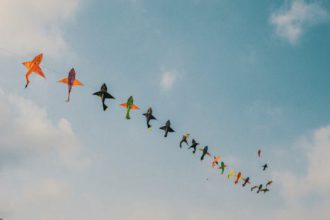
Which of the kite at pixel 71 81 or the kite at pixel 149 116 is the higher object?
the kite at pixel 149 116

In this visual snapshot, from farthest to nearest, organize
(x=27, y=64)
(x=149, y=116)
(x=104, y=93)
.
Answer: (x=149, y=116)
(x=104, y=93)
(x=27, y=64)

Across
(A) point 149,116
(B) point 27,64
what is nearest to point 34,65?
(B) point 27,64

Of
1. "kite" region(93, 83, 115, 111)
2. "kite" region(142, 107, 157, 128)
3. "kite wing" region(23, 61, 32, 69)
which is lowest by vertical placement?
"kite wing" region(23, 61, 32, 69)

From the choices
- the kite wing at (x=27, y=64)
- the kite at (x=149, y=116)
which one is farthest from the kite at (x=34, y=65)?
the kite at (x=149, y=116)

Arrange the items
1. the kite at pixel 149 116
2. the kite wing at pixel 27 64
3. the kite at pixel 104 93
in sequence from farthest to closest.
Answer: the kite at pixel 149 116, the kite at pixel 104 93, the kite wing at pixel 27 64

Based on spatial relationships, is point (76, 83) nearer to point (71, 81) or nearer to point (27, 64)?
point (71, 81)

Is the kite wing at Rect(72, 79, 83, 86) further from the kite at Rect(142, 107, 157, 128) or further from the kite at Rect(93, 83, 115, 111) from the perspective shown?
the kite at Rect(142, 107, 157, 128)

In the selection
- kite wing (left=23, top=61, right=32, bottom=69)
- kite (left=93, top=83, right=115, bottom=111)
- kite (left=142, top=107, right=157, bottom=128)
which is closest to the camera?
kite wing (left=23, top=61, right=32, bottom=69)

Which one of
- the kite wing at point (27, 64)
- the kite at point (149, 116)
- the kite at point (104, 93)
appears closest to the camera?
the kite wing at point (27, 64)

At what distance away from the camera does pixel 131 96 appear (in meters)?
16.4

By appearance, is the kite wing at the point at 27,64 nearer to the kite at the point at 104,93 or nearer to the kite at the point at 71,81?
the kite at the point at 71,81

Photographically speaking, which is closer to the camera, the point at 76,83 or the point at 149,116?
the point at 76,83

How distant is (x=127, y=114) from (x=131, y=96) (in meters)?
0.94

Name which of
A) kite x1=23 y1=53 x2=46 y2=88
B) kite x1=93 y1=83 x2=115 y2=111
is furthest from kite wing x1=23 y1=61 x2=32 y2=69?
kite x1=93 y1=83 x2=115 y2=111
